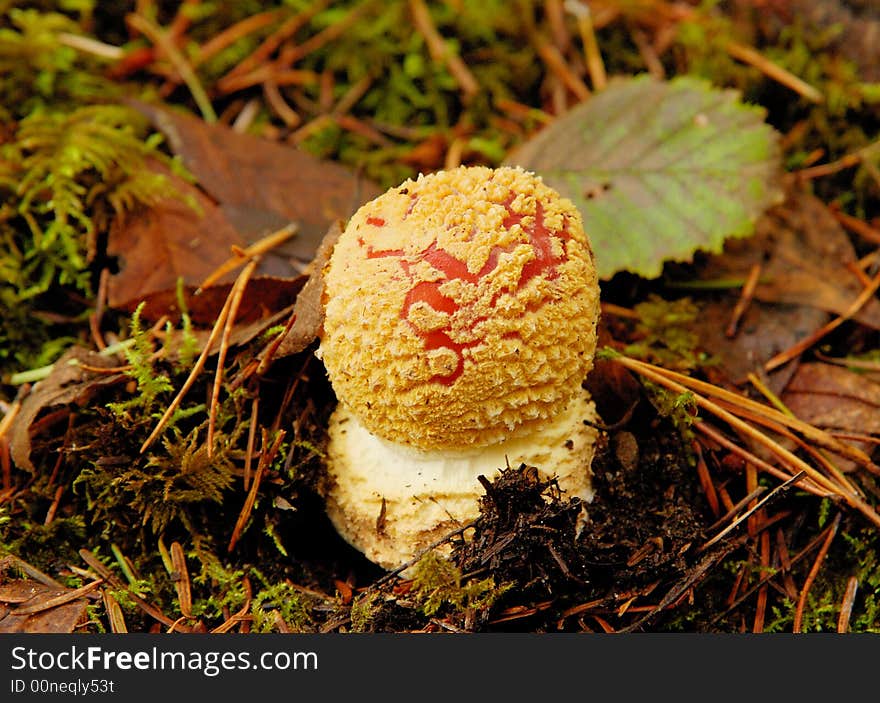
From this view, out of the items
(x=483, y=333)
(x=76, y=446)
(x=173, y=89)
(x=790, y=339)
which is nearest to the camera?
(x=483, y=333)

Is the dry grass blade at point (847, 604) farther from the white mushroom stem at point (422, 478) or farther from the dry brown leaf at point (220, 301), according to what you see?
the dry brown leaf at point (220, 301)

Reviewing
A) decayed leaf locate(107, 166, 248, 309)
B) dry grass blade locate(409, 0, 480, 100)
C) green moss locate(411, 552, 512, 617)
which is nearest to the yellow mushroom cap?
green moss locate(411, 552, 512, 617)

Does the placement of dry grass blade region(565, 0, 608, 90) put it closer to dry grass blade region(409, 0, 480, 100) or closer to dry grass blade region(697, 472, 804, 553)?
dry grass blade region(409, 0, 480, 100)

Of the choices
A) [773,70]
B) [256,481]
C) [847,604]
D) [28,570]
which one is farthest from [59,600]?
[773,70]

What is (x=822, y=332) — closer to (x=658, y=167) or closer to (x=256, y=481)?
(x=658, y=167)

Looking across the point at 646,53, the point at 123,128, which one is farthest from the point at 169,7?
the point at 646,53

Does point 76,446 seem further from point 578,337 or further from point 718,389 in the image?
point 718,389

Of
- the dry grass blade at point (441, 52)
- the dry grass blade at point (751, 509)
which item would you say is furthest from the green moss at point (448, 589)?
the dry grass blade at point (441, 52)

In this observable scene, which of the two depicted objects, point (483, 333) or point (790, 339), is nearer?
point (483, 333)
